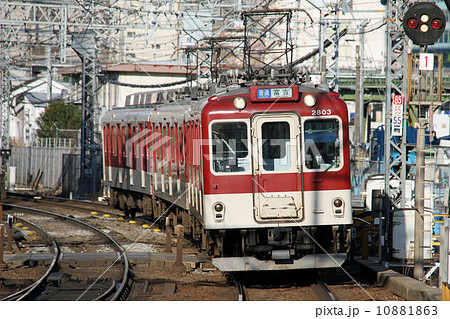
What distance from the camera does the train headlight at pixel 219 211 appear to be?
10289 mm

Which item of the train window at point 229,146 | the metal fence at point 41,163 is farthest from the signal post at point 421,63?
the metal fence at point 41,163

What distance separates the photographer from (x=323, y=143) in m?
10.5

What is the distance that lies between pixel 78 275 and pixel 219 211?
10.4 ft

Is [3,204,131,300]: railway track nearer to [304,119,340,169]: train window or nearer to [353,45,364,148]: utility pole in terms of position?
[304,119,340,169]: train window

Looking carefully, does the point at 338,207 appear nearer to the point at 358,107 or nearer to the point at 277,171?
the point at 277,171

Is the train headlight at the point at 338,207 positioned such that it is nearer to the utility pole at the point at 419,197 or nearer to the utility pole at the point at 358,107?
the utility pole at the point at 419,197

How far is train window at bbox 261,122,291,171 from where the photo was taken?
10367 millimetres

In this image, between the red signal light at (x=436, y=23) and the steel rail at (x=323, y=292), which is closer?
the steel rail at (x=323, y=292)

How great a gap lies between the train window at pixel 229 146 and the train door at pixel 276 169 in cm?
17

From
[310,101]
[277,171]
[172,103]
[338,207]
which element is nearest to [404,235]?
[338,207]

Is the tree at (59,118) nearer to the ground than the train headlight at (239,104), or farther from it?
farther from it

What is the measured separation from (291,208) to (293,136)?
3.34ft
